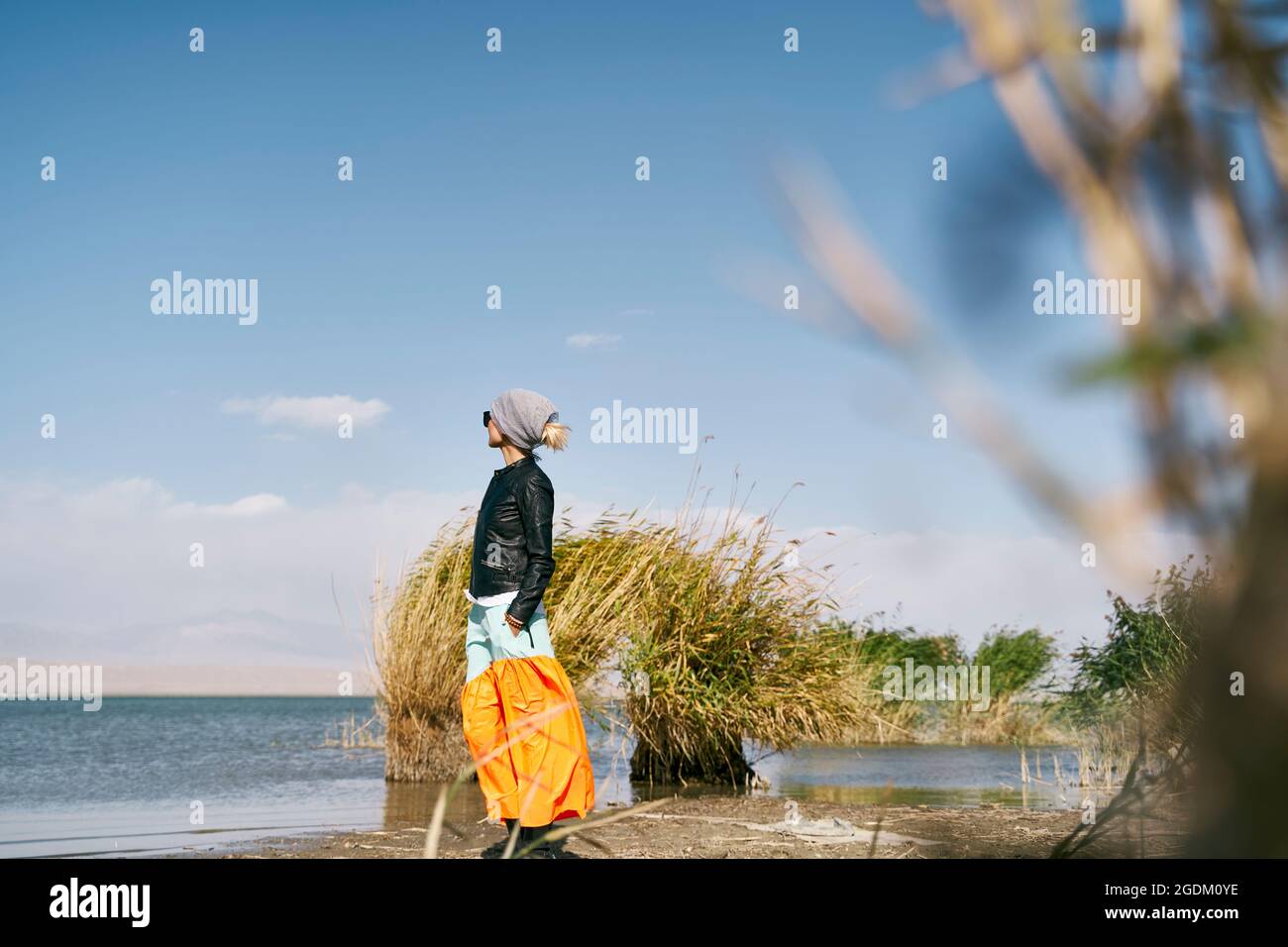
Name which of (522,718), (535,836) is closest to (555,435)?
(522,718)

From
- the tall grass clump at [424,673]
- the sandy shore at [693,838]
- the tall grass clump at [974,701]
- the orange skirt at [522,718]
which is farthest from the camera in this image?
the tall grass clump at [974,701]

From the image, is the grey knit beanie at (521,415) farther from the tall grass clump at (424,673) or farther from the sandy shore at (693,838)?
the tall grass clump at (424,673)

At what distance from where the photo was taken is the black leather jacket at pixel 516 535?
546 cm

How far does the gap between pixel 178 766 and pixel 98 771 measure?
3.31 feet

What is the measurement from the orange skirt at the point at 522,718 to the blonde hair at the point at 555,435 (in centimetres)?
90

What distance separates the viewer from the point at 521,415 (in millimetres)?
5609

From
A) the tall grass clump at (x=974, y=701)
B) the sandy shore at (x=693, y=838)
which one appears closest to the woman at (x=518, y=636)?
the sandy shore at (x=693, y=838)

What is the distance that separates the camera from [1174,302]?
49 cm

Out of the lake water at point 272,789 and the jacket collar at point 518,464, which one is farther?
the lake water at point 272,789

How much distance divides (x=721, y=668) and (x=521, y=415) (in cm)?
497

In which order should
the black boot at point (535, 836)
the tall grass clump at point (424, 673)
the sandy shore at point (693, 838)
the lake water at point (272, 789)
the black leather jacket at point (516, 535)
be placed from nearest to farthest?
the black boot at point (535, 836), the black leather jacket at point (516, 535), the sandy shore at point (693, 838), the lake water at point (272, 789), the tall grass clump at point (424, 673)
